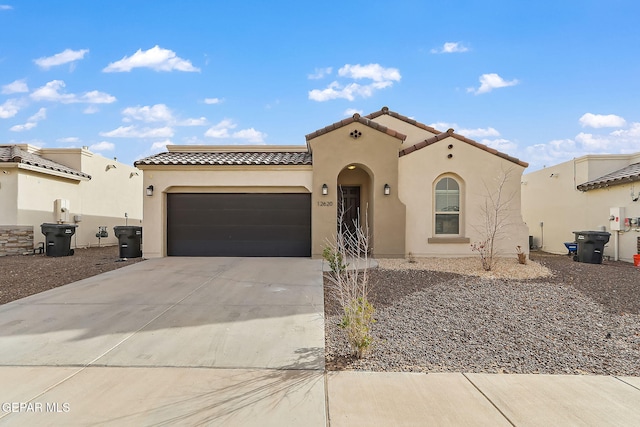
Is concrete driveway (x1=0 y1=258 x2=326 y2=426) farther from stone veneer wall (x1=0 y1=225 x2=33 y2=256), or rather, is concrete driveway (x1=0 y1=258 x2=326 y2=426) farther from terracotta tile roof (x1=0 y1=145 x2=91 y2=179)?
terracotta tile roof (x1=0 y1=145 x2=91 y2=179)

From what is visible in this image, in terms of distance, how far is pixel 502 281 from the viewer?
8.07 m

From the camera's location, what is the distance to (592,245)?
1166 centimetres

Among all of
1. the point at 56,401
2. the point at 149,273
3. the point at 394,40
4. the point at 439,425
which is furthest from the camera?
the point at 394,40

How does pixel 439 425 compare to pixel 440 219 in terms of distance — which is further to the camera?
pixel 440 219

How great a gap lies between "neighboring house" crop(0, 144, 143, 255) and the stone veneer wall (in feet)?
0.09

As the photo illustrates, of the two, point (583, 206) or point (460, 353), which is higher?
point (583, 206)

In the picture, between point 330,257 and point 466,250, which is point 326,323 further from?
point 466,250

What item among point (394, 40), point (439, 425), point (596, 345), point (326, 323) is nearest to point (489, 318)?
point (596, 345)

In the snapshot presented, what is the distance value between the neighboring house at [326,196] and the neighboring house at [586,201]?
4172mm

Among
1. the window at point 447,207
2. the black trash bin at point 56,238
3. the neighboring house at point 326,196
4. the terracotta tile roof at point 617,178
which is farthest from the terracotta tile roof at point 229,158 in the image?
the terracotta tile roof at point 617,178

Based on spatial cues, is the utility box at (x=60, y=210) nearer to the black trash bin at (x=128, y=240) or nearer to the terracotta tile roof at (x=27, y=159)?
the terracotta tile roof at (x=27, y=159)

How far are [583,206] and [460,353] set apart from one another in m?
14.6

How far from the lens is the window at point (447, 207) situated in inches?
475

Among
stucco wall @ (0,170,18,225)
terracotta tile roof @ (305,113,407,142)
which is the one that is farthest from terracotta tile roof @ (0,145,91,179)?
terracotta tile roof @ (305,113,407,142)
